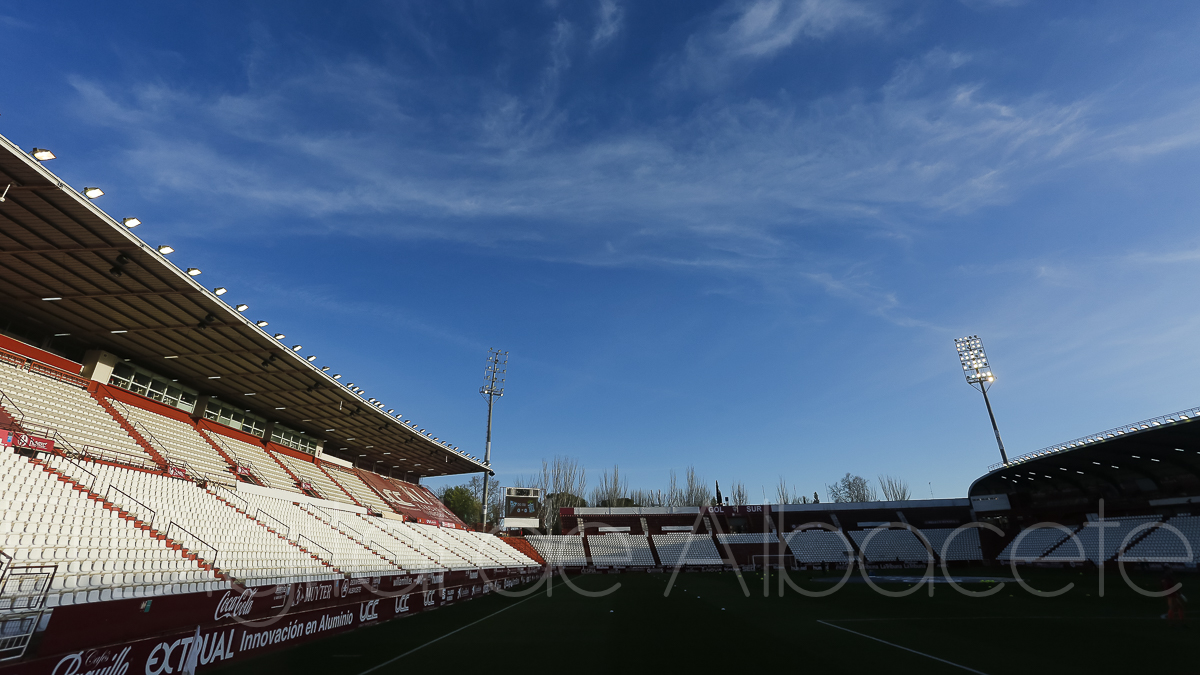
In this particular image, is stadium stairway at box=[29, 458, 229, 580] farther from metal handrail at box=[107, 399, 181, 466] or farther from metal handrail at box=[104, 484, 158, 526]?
metal handrail at box=[107, 399, 181, 466]

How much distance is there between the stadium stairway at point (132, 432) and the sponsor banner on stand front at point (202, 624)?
12269 millimetres

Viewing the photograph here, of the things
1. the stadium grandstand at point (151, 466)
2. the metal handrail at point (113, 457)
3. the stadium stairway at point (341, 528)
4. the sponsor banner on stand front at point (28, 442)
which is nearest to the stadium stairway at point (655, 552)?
the stadium grandstand at point (151, 466)

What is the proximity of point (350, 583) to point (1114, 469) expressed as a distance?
2085 inches

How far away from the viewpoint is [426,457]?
1921 inches

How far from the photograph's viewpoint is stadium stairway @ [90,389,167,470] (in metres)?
21.8

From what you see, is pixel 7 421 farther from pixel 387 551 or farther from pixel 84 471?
pixel 387 551

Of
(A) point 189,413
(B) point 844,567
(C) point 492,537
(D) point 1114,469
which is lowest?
(B) point 844,567

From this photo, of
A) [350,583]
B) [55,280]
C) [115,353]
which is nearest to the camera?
[350,583]

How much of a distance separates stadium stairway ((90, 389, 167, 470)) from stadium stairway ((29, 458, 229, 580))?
6528mm

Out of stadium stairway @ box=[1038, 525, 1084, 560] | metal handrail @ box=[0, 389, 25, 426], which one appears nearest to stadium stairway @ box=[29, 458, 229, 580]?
metal handrail @ box=[0, 389, 25, 426]

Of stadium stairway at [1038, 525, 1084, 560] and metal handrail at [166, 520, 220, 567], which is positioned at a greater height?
metal handrail at [166, 520, 220, 567]

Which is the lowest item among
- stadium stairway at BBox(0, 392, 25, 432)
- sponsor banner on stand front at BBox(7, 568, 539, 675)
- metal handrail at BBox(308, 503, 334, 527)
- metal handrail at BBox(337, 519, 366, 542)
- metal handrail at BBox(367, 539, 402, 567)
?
sponsor banner on stand front at BBox(7, 568, 539, 675)

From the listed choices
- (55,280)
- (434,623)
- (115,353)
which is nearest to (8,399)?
(55,280)

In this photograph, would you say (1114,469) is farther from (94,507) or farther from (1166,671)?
(94,507)
